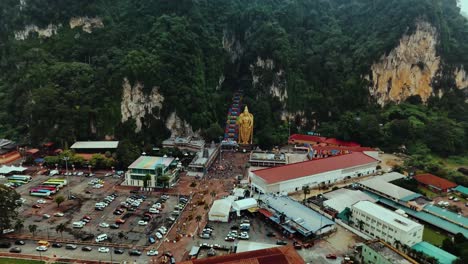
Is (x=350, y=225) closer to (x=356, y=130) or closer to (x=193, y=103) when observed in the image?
(x=356, y=130)

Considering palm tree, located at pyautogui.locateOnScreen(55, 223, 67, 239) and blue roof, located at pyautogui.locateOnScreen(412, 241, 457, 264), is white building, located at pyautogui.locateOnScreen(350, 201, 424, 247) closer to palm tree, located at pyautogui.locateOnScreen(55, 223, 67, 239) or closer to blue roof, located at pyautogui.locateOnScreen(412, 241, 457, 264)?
blue roof, located at pyautogui.locateOnScreen(412, 241, 457, 264)

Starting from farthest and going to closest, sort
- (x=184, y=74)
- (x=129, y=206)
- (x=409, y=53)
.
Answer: (x=409, y=53)
(x=184, y=74)
(x=129, y=206)

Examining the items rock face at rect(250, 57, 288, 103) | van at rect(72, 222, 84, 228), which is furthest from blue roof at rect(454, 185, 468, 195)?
van at rect(72, 222, 84, 228)

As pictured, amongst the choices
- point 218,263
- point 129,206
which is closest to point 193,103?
point 129,206

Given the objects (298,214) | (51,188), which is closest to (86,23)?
(51,188)

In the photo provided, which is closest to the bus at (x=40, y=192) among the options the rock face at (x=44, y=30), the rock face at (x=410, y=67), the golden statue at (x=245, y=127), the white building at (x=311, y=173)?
the white building at (x=311, y=173)

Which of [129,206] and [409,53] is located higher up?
[409,53]
